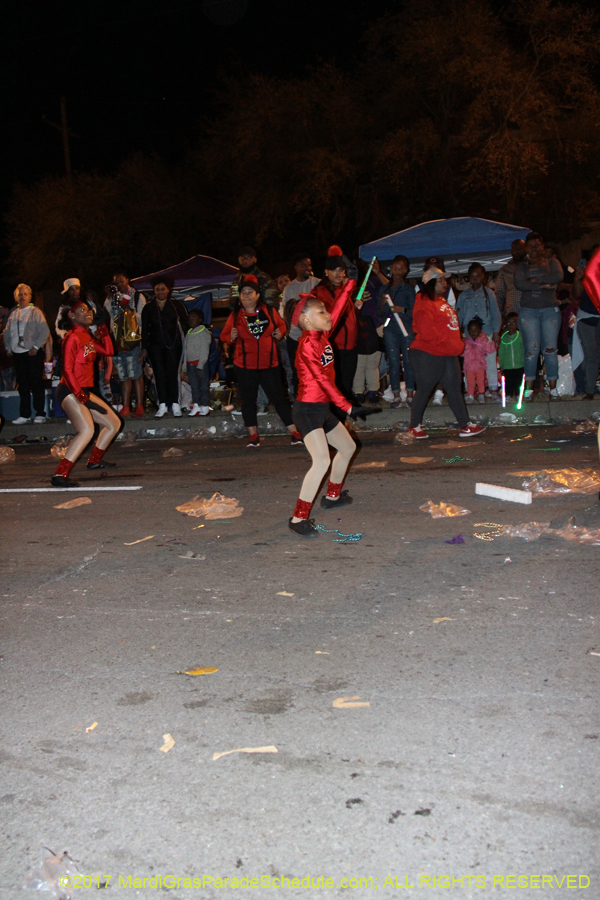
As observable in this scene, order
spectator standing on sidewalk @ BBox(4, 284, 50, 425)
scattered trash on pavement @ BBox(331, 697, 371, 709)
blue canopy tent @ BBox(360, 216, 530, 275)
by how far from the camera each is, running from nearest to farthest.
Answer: scattered trash on pavement @ BBox(331, 697, 371, 709) → spectator standing on sidewalk @ BBox(4, 284, 50, 425) → blue canopy tent @ BBox(360, 216, 530, 275)

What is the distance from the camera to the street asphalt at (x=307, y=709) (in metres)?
2.54

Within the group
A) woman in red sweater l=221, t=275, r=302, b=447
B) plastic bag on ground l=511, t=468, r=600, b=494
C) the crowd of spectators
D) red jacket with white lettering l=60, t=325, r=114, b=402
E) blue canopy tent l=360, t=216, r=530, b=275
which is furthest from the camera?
blue canopy tent l=360, t=216, r=530, b=275

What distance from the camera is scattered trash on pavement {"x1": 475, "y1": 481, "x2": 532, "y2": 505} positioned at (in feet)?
21.7

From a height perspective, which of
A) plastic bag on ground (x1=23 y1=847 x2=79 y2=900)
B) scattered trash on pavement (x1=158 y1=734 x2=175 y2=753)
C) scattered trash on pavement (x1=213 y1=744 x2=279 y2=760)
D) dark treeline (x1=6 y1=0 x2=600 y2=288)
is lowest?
plastic bag on ground (x1=23 y1=847 x2=79 y2=900)

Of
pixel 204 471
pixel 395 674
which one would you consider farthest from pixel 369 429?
pixel 395 674

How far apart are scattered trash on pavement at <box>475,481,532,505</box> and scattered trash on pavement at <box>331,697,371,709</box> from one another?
3.52m

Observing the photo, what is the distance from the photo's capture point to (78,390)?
870 centimetres

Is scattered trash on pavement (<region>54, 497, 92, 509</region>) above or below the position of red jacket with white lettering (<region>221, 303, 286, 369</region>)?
below

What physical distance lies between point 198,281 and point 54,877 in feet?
50.1

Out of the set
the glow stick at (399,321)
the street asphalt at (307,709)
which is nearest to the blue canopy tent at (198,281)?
the glow stick at (399,321)

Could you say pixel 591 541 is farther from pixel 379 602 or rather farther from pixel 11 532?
pixel 11 532

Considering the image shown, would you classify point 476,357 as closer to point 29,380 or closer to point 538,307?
point 538,307

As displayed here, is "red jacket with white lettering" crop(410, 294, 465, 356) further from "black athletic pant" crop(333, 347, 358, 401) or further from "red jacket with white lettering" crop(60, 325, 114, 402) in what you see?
"red jacket with white lettering" crop(60, 325, 114, 402)

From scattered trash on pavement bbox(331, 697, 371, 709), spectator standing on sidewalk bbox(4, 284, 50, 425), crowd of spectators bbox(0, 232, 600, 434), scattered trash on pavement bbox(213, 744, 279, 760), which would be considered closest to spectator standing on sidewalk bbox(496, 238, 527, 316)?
crowd of spectators bbox(0, 232, 600, 434)
